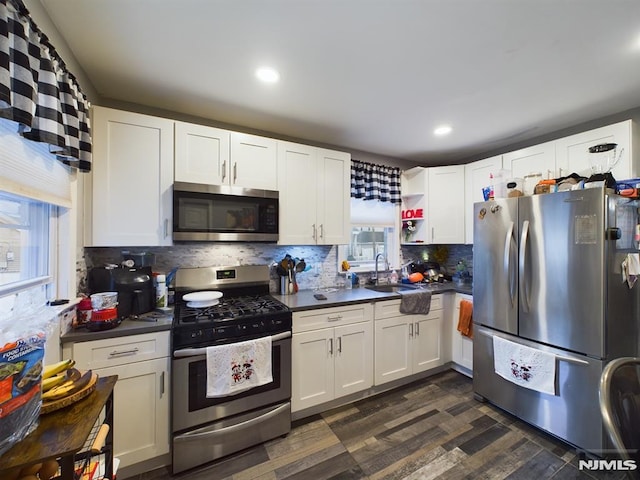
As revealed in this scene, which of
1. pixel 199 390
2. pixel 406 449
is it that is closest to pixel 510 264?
pixel 406 449

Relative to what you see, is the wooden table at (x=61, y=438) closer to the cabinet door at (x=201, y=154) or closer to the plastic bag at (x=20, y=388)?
the plastic bag at (x=20, y=388)

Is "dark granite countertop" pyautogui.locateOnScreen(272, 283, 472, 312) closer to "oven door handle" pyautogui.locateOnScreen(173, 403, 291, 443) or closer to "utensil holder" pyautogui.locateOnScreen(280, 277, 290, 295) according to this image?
"utensil holder" pyautogui.locateOnScreen(280, 277, 290, 295)

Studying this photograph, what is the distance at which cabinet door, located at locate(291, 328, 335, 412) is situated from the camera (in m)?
2.04

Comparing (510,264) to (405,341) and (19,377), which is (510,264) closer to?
(405,341)

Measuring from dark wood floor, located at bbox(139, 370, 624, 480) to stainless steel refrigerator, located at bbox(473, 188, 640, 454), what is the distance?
20 centimetres

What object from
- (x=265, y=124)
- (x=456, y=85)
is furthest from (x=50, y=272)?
(x=456, y=85)

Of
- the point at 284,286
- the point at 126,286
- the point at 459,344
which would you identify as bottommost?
the point at 459,344

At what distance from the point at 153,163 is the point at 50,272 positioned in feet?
2.92

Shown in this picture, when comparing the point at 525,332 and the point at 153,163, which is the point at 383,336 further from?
the point at 153,163

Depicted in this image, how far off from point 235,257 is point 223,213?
1.69 ft

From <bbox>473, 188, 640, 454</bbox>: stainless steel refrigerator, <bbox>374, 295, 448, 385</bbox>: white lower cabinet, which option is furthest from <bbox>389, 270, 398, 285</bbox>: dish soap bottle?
<bbox>473, 188, 640, 454</bbox>: stainless steel refrigerator

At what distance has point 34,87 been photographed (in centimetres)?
95

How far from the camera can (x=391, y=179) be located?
3.27 m

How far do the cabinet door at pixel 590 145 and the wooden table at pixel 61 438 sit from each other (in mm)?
3096
